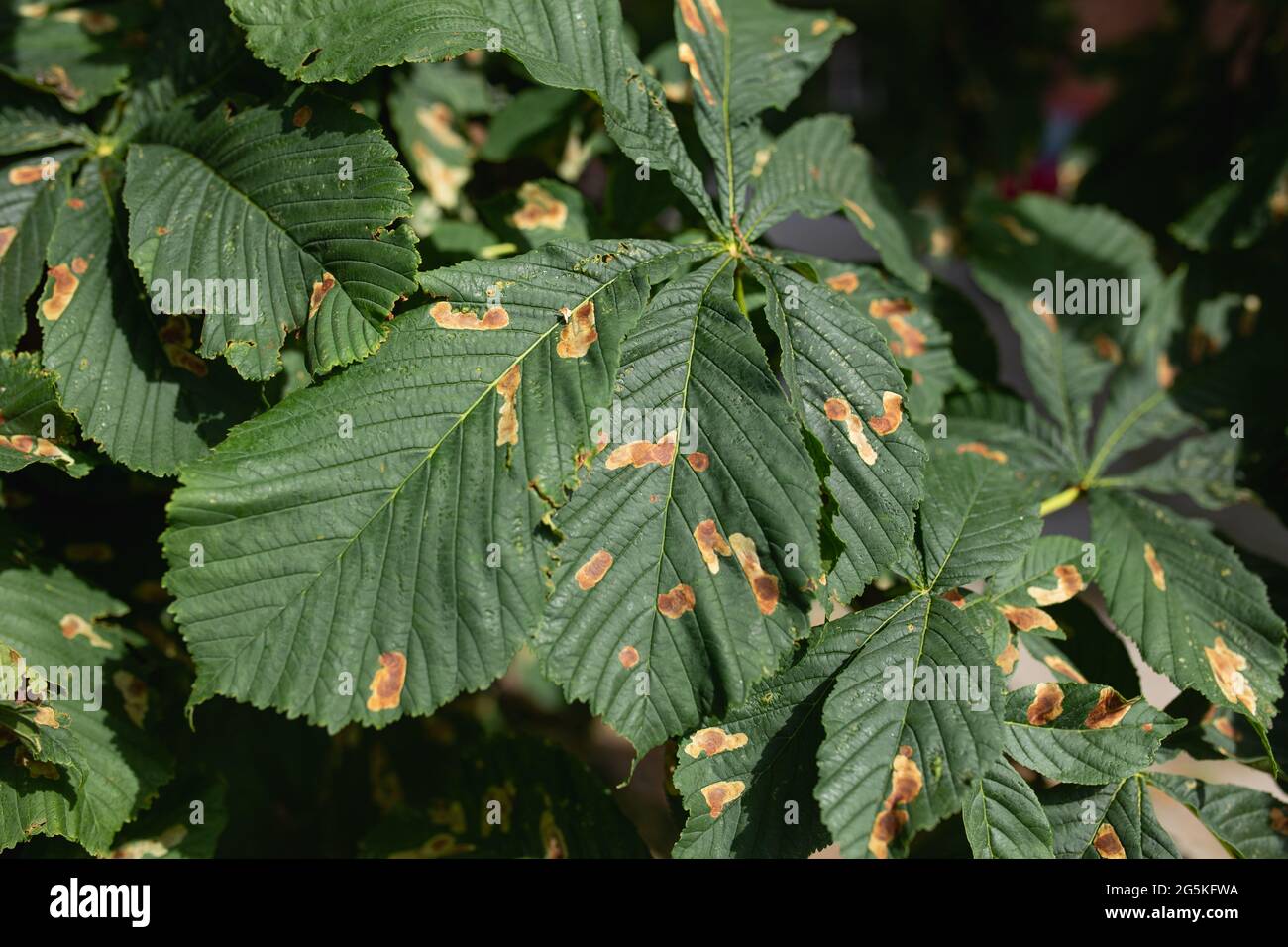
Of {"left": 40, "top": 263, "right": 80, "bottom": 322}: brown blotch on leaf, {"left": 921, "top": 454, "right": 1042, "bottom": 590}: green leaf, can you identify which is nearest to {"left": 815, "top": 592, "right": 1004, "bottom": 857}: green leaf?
{"left": 921, "top": 454, "right": 1042, "bottom": 590}: green leaf

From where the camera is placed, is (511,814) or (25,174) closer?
(25,174)

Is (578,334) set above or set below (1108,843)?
above

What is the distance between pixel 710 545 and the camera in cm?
122

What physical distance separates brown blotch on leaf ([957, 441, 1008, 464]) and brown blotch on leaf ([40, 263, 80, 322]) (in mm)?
1308

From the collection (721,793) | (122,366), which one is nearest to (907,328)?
(721,793)

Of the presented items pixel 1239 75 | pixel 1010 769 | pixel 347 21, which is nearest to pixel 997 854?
pixel 1010 769

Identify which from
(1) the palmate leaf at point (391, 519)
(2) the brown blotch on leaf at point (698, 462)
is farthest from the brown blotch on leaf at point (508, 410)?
(2) the brown blotch on leaf at point (698, 462)

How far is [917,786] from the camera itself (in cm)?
120

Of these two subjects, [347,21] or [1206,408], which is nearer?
[347,21]

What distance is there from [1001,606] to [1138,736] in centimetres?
24

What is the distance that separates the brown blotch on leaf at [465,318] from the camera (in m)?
1.25

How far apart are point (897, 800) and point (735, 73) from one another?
106 cm

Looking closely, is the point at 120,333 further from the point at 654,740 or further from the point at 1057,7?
the point at 1057,7

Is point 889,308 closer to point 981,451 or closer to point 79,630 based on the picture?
Result: point 981,451
